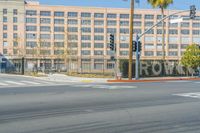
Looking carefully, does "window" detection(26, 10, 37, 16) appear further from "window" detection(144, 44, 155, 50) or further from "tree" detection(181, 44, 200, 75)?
"tree" detection(181, 44, 200, 75)

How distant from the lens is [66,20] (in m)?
120

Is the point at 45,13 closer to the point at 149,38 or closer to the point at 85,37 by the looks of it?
the point at 85,37

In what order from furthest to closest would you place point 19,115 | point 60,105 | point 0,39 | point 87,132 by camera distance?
point 0,39
point 60,105
point 19,115
point 87,132

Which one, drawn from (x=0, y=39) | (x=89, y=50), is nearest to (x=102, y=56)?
(x=89, y=50)

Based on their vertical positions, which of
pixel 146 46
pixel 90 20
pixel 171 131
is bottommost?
pixel 171 131

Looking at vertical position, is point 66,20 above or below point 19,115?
above

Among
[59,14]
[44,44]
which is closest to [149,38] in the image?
[59,14]

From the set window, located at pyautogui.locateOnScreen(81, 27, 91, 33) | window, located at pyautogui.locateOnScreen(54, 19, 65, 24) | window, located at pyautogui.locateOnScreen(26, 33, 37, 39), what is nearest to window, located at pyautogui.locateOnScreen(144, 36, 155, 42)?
window, located at pyautogui.locateOnScreen(81, 27, 91, 33)

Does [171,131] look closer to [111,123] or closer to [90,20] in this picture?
[111,123]

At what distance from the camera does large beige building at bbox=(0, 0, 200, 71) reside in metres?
118

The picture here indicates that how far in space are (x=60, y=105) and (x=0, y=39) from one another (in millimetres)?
106033

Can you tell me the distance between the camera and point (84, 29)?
121750 mm

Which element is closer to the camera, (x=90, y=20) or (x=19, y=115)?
(x=19, y=115)

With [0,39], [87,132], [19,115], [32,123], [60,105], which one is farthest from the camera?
[0,39]
